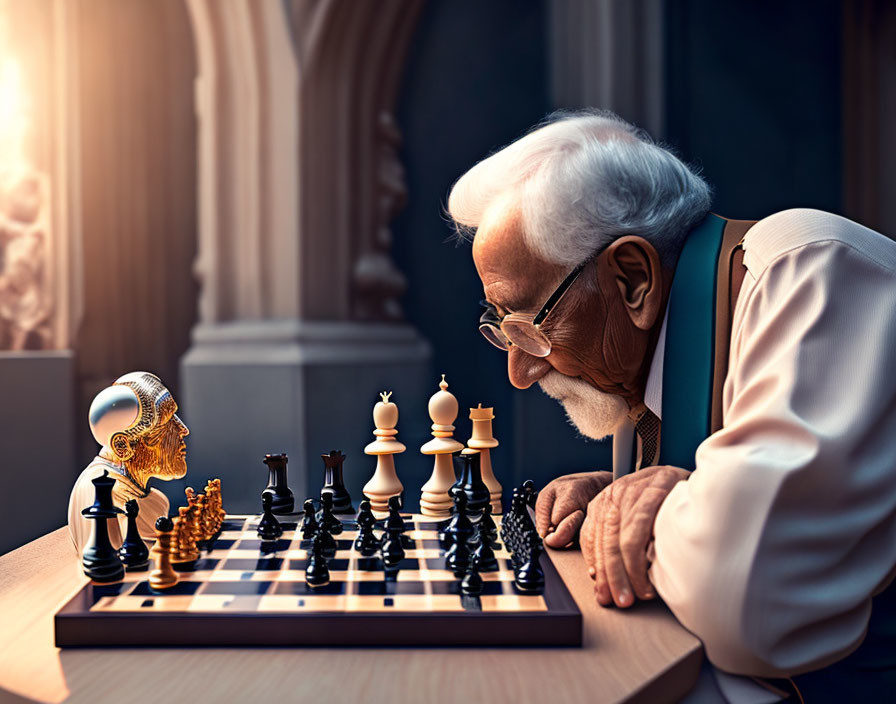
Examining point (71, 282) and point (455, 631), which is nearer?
point (455, 631)

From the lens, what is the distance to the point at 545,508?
61.8 inches

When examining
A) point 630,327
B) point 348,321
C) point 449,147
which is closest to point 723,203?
point 449,147

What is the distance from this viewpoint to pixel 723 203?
4625 millimetres

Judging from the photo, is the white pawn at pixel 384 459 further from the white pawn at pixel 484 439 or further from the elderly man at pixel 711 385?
the elderly man at pixel 711 385

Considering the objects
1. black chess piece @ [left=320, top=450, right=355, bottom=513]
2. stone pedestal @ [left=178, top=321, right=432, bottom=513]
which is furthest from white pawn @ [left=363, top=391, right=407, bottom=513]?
stone pedestal @ [left=178, top=321, right=432, bottom=513]

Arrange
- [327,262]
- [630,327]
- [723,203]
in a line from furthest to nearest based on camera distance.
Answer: [723,203]
[327,262]
[630,327]

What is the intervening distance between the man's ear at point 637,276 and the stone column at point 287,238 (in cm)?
182

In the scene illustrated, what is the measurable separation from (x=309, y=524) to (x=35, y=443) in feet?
6.61

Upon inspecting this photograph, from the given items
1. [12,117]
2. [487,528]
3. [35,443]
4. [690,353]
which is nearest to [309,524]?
[487,528]

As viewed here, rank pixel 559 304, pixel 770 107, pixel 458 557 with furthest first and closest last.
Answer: pixel 770 107
pixel 559 304
pixel 458 557

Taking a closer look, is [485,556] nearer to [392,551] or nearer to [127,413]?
[392,551]

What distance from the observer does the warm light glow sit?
9.93ft

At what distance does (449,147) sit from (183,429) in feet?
9.51

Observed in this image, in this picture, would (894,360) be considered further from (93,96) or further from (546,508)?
(93,96)
